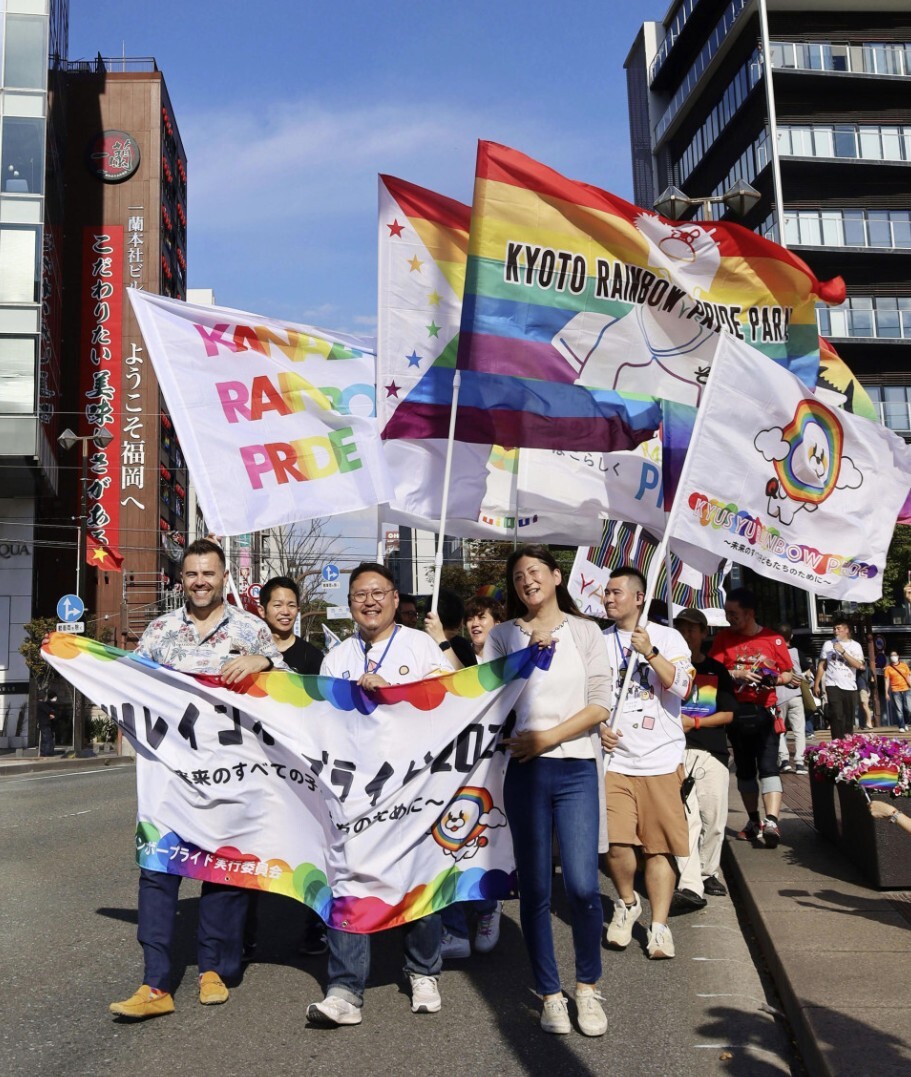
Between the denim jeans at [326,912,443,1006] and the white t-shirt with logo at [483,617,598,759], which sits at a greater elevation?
the white t-shirt with logo at [483,617,598,759]

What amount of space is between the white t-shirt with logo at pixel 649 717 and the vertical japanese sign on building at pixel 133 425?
5199cm

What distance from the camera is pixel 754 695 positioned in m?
8.75

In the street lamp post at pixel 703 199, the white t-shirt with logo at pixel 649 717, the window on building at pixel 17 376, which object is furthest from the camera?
the window on building at pixel 17 376

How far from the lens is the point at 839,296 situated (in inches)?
364

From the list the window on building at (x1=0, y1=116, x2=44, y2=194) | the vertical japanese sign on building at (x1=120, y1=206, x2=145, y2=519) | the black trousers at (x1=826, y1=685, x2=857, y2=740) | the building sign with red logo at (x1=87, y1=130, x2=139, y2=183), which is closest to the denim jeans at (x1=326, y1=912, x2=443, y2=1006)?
the black trousers at (x1=826, y1=685, x2=857, y2=740)

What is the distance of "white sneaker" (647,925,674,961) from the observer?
6.11 m

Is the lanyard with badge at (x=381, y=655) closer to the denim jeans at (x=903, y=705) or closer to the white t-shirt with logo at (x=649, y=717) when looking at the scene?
the white t-shirt with logo at (x=649, y=717)

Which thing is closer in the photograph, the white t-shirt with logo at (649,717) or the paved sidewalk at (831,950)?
the paved sidewalk at (831,950)

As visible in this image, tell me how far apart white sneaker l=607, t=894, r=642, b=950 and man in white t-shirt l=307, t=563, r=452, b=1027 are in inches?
48.3

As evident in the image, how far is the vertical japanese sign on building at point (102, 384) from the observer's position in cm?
5494

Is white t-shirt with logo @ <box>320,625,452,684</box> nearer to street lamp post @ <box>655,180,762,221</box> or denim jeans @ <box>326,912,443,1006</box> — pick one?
denim jeans @ <box>326,912,443,1006</box>

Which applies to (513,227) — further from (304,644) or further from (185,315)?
(304,644)

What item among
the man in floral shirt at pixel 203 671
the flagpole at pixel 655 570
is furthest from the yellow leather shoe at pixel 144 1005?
the flagpole at pixel 655 570

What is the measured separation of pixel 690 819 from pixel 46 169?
3936cm
